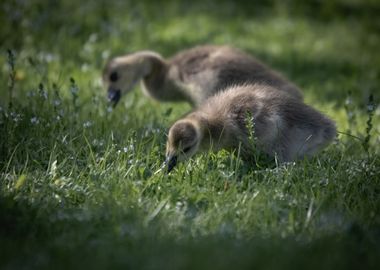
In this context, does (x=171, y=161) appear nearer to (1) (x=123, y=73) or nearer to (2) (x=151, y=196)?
(2) (x=151, y=196)

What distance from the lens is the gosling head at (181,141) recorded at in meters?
4.45

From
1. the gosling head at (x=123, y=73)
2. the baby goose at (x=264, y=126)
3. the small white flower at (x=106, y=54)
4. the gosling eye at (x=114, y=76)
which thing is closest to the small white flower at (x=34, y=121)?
the baby goose at (x=264, y=126)

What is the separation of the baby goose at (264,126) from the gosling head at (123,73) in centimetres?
227

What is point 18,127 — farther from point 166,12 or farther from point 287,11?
point 287,11

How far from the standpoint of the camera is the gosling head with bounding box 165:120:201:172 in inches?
175

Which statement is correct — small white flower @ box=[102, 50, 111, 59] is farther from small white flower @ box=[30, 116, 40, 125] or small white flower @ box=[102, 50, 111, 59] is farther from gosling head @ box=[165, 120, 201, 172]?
gosling head @ box=[165, 120, 201, 172]

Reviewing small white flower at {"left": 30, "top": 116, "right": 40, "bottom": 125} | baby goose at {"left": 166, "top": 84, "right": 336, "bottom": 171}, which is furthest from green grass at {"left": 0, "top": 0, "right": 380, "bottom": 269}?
baby goose at {"left": 166, "top": 84, "right": 336, "bottom": 171}

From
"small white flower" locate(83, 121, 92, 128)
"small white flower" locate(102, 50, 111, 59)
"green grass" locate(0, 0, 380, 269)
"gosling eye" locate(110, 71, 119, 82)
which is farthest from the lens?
"small white flower" locate(102, 50, 111, 59)

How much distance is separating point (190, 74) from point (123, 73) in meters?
1.06

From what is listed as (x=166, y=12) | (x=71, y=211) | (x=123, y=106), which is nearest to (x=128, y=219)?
(x=71, y=211)

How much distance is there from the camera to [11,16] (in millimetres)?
7648

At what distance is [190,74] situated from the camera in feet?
21.0

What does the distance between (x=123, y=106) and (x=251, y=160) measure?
82.3 inches

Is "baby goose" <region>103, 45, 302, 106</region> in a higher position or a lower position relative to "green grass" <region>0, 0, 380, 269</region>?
higher
